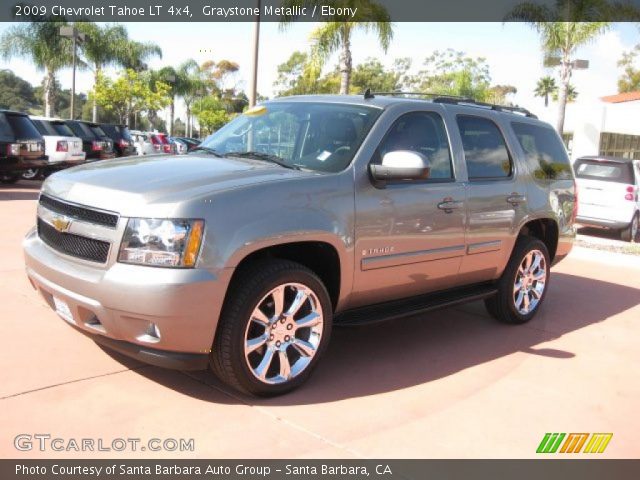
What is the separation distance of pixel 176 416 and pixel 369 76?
6684 centimetres

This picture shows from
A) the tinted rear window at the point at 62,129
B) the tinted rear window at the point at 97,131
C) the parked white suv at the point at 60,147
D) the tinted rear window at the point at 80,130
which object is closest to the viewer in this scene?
the parked white suv at the point at 60,147

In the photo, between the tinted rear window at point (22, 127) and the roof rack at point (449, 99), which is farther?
the tinted rear window at point (22, 127)

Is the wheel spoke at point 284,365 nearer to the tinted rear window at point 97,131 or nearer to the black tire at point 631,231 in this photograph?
the black tire at point 631,231

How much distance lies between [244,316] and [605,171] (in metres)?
11.3

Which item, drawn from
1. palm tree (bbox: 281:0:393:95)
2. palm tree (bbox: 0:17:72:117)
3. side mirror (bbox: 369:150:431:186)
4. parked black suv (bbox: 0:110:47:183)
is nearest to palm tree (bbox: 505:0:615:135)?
palm tree (bbox: 281:0:393:95)

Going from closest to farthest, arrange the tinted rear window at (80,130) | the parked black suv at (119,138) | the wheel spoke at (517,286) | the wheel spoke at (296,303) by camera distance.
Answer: the wheel spoke at (296,303), the wheel spoke at (517,286), the tinted rear window at (80,130), the parked black suv at (119,138)

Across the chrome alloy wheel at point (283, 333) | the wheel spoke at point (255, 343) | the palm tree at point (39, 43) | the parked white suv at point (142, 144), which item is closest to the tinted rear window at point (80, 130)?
the parked white suv at point (142, 144)

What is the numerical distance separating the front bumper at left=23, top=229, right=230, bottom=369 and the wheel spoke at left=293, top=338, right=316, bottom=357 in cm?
65

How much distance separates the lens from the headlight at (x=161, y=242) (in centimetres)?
344

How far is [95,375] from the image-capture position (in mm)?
4055

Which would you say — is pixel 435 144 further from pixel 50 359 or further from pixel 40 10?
pixel 40 10

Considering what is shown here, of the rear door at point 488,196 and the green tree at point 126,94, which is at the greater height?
the green tree at point 126,94

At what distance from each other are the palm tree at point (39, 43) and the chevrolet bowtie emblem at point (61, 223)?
36457 mm
